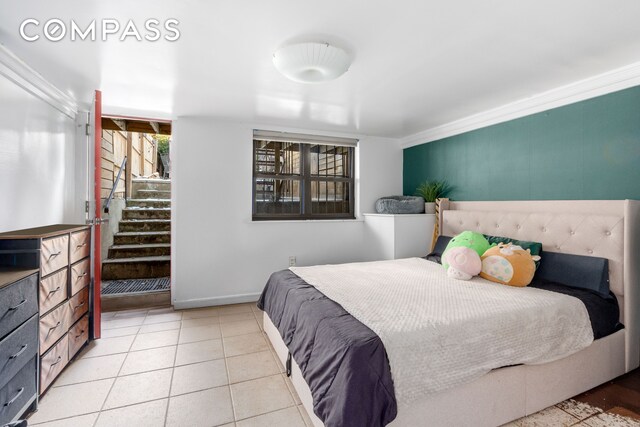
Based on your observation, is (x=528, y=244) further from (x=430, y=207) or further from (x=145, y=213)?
(x=145, y=213)

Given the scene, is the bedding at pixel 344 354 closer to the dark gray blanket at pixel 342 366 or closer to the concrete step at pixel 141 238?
the dark gray blanket at pixel 342 366

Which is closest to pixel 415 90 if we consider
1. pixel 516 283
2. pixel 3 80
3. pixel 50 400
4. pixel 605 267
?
pixel 516 283

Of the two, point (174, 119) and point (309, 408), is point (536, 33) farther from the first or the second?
point (174, 119)

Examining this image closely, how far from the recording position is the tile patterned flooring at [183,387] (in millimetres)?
1743

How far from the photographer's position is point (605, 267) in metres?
2.18

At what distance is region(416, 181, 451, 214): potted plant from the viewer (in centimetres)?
397

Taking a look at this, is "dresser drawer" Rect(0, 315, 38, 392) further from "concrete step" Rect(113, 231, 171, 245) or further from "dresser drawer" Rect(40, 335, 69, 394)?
"concrete step" Rect(113, 231, 171, 245)

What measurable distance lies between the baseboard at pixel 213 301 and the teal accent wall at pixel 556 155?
2890 millimetres

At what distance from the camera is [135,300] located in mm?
3594

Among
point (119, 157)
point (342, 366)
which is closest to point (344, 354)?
point (342, 366)

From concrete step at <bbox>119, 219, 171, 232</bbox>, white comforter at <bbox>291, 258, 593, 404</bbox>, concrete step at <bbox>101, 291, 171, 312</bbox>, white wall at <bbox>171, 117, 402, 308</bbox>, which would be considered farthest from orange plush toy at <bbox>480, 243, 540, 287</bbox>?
concrete step at <bbox>119, 219, 171, 232</bbox>

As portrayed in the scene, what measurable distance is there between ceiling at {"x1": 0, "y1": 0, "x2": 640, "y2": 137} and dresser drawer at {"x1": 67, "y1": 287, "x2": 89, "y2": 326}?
174cm

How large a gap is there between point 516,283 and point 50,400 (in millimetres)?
3250

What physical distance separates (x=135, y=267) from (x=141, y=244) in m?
0.49
